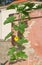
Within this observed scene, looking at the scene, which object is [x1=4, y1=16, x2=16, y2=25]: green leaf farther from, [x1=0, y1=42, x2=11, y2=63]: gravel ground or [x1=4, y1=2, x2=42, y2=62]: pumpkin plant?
[x1=0, y1=42, x2=11, y2=63]: gravel ground

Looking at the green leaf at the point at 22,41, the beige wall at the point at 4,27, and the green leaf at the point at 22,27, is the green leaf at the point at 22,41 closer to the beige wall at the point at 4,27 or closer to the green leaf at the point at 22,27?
the green leaf at the point at 22,27

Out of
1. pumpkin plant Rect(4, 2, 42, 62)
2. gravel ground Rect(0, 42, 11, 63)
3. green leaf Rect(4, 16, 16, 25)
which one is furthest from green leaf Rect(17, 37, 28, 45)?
gravel ground Rect(0, 42, 11, 63)

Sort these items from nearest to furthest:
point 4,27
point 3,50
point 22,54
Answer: point 22,54 < point 3,50 < point 4,27

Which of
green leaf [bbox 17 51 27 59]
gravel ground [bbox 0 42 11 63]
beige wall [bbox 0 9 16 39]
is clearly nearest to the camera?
green leaf [bbox 17 51 27 59]

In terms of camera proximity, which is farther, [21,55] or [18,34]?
[18,34]

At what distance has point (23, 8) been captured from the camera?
245cm

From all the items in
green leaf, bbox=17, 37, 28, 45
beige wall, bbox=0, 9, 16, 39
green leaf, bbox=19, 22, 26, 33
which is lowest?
beige wall, bbox=0, 9, 16, 39

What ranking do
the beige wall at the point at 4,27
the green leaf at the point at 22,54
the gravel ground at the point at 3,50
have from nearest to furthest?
1. the green leaf at the point at 22,54
2. the gravel ground at the point at 3,50
3. the beige wall at the point at 4,27

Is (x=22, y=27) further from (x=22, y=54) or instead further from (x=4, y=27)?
(x=4, y=27)

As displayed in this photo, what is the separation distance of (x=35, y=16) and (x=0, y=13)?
9.23 ft

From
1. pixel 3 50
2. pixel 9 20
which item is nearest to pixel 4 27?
pixel 3 50

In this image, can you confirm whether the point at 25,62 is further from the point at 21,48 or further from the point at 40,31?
the point at 40,31

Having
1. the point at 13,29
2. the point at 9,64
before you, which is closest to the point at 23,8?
the point at 13,29

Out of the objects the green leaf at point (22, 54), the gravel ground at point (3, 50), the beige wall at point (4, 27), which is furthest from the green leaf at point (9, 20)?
the beige wall at point (4, 27)
